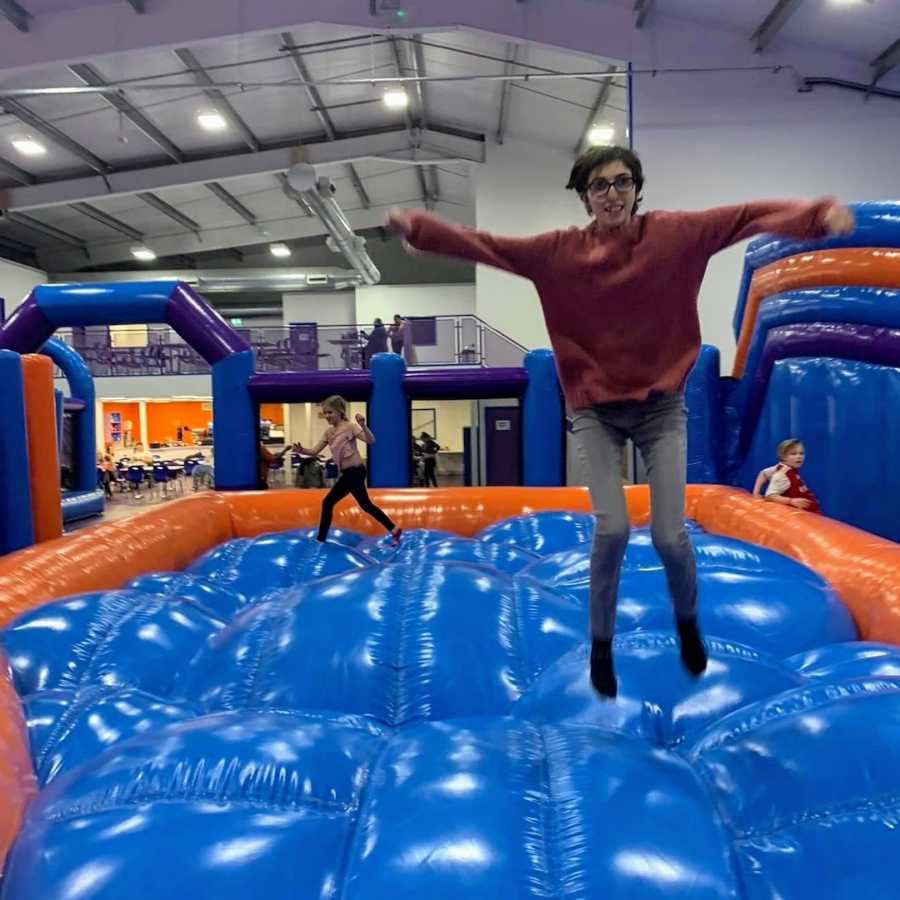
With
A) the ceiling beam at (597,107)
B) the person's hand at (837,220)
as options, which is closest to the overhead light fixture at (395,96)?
the ceiling beam at (597,107)

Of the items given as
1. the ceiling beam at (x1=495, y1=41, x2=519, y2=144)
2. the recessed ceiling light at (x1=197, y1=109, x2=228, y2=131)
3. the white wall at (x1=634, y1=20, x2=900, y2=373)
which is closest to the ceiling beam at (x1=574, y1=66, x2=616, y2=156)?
the white wall at (x1=634, y1=20, x2=900, y2=373)

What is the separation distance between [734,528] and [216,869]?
326 cm

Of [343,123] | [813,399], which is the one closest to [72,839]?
[813,399]

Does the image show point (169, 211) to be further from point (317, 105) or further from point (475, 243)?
point (475, 243)

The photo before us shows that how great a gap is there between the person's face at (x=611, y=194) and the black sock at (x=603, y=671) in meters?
0.95

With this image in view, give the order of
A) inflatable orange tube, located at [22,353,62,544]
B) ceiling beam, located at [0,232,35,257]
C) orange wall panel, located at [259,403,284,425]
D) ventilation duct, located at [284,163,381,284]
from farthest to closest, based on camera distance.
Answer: orange wall panel, located at [259,403,284,425], ceiling beam, located at [0,232,35,257], ventilation duct, located at [284,163,381,284], inflatable orange tube, located at [22,353,62,544]

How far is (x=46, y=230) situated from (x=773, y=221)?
1699cm

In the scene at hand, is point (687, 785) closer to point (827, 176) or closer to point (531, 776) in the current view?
point (531, 776)

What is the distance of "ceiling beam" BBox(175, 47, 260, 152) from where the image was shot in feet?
30.6

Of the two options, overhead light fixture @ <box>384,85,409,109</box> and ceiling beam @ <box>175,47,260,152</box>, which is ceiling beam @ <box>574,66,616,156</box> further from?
ceiling beam @ <box>175,47,260,152</box>

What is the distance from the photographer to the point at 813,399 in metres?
4.38

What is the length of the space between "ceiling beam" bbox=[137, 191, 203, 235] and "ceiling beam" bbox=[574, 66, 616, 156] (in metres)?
7.20

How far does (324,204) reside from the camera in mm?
12953

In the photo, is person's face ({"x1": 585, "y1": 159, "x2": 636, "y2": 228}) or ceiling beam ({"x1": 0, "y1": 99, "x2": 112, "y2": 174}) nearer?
person's face ({"x1": 585, "y1": 159, "x2": 636, "y2": 228})
